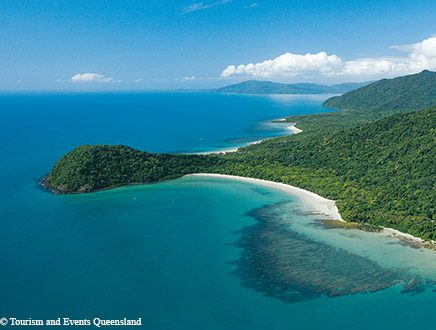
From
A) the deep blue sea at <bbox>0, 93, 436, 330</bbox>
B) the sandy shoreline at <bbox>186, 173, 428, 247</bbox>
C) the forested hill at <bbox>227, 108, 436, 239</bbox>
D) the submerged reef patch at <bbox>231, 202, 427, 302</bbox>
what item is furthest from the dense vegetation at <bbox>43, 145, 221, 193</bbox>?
the submerged reef patch at <bbox>231, 202, 427, 302</bbox>

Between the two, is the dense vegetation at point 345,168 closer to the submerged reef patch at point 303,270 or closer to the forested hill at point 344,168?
the forested hill at point 344,168

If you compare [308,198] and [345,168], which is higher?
[345,168]

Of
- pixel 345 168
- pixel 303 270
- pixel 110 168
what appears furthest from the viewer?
pixel 345 168

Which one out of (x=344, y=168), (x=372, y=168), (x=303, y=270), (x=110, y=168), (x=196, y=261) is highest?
(x=110, y=168)

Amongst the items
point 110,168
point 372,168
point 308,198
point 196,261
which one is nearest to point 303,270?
point 196,261

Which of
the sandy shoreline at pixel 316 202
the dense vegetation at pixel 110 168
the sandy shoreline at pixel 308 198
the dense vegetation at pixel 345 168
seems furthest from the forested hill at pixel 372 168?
the dense vegetation at pixel 110 168

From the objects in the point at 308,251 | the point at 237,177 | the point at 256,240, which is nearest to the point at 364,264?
the point at 308,251

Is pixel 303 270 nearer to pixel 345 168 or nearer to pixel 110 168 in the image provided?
pixel 345 168
